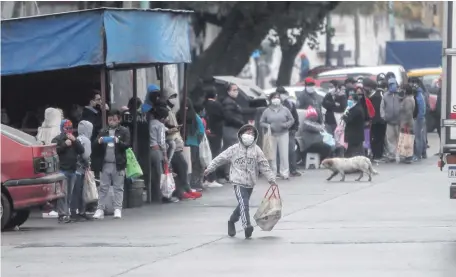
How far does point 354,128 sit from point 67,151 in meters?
9.99

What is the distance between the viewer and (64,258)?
45.3 ft

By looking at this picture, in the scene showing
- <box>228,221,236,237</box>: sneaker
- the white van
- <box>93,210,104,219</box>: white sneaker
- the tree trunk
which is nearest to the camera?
<box>228,221,236,237</box>: sneaker

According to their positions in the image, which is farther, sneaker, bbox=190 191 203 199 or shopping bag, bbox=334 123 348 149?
shopping bag, bbox=334 123 348 149

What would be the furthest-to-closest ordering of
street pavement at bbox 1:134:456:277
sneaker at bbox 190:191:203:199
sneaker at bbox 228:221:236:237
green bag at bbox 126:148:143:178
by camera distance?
sneaker at bbox 190:191:203:199
green bag at bbox 126:148:143:178
sneaker at bbox 228:221:236:237
street pavement at bbox 1:134:456:277

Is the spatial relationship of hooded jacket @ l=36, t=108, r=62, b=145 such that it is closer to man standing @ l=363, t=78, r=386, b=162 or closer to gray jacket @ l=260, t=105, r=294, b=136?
gray jacket @ l=260, t=105, r=294, b=136

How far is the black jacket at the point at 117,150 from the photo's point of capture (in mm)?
17797

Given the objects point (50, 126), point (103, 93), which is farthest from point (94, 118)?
point (103, 93)

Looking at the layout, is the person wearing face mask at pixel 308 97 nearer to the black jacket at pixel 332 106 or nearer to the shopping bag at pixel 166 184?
the black jacket at pixel 332 106

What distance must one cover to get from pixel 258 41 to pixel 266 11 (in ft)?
5.83

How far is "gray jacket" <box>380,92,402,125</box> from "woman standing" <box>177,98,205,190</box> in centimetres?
620

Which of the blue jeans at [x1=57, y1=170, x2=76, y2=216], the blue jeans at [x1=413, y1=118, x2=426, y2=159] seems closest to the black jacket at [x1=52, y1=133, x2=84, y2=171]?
the blue jeans at [x1=57, y1=170, x2=76, y2=216]

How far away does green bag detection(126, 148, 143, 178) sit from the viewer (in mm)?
18391

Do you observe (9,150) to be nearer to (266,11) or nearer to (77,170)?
(77,170)

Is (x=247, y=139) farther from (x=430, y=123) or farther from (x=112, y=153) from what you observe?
(x=430, y=123)
